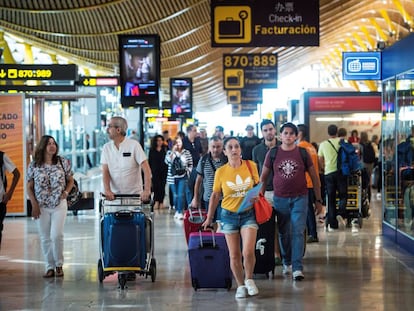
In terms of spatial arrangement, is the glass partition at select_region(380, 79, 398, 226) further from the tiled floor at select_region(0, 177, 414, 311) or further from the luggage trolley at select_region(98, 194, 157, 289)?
the luggage trolley at select_region(98, 194, 157, 289)

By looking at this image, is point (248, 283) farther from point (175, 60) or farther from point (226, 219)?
point (175, 60)

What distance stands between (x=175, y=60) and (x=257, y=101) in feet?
14.9

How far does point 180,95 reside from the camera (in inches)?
1561

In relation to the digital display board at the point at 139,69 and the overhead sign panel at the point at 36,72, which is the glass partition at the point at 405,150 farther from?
the overhead sign panel at the point at 36,72

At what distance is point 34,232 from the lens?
14523 mm

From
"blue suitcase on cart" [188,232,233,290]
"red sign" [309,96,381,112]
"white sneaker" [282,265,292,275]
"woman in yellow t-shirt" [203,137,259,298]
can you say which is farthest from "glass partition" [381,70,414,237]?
"red sign" [309,96,381,112]

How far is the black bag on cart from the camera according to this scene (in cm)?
940

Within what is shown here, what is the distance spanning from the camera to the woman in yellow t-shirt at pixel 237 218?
326 inches

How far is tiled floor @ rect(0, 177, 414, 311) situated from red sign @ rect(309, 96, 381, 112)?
12.8 m

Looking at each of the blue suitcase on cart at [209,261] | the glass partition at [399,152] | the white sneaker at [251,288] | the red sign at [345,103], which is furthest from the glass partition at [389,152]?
the red sign at [345,103]

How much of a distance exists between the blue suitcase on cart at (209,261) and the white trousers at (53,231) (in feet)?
5.53

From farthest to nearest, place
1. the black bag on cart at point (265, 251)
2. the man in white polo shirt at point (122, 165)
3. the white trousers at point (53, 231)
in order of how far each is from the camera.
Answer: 1. the white trousers at point (53, 231)
2. the black bag on cart at point (265, 251)
3. the man in white polo shirt at point (122, 165)

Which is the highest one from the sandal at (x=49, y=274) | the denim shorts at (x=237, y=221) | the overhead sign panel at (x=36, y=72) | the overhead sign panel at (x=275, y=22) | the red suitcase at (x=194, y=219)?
the overhead sign panel at (x=275, y=22)

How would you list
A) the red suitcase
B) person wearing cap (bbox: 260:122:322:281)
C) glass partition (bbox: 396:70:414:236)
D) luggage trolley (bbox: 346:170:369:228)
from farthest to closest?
luggage trolley (bbox: 346:170:369:228) → glass partition (bbox: 396:70:414:236) → the red suitcase → person wearing cap (bbox: 260:122:322:281)
